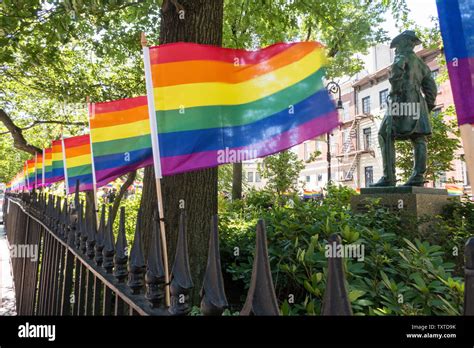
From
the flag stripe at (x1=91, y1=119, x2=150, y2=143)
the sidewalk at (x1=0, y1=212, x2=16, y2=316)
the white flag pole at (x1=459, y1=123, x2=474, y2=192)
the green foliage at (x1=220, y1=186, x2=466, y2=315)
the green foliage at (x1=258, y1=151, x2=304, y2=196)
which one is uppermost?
the green foliage at (x1=258, y1=151, x2=304, y2=196)

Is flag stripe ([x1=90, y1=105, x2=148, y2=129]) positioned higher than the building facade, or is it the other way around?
the building facade

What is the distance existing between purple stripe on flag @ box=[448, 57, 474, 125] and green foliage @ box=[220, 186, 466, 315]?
1.22 m

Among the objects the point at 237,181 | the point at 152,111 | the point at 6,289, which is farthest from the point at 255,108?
the point at 237,181

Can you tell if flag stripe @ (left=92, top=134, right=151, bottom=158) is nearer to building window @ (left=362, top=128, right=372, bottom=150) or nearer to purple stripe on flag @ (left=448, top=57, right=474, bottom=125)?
purple stripe on flag @ (left=448, top=57, right=474, bottom=125)

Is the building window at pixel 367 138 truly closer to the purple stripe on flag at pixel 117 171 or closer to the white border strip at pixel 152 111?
the purple stripe on flag at pixel 117 171

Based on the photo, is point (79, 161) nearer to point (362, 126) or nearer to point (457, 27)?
point (457, 27)

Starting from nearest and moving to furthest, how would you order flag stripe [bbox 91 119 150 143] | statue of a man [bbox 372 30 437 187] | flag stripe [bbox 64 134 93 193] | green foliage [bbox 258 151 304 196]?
flag stripe [bbox 91 119 150 143] < flag stripe [bbox 64 134 93 193] < statue of a man [bbox 372 30 437 187] < green foliage [bbox 258 151 304 196]

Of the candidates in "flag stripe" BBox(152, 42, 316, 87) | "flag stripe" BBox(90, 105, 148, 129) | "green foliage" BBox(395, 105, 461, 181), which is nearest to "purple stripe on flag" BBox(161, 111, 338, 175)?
"flag stripe" BBox(152, 42, 316, 87)

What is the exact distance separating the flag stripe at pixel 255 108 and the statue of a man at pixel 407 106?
15.6ft

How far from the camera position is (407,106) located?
25.9 feet

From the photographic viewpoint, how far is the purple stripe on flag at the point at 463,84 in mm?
1888

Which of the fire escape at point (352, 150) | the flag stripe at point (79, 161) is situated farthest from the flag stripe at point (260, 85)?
the fire escape at point (352, 150)

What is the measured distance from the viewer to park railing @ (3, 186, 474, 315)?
115 centimetres

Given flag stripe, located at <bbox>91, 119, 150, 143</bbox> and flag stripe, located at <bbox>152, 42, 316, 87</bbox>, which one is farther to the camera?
flag stripe, located at <bbox>91, 119, 150, 143</bbox>
